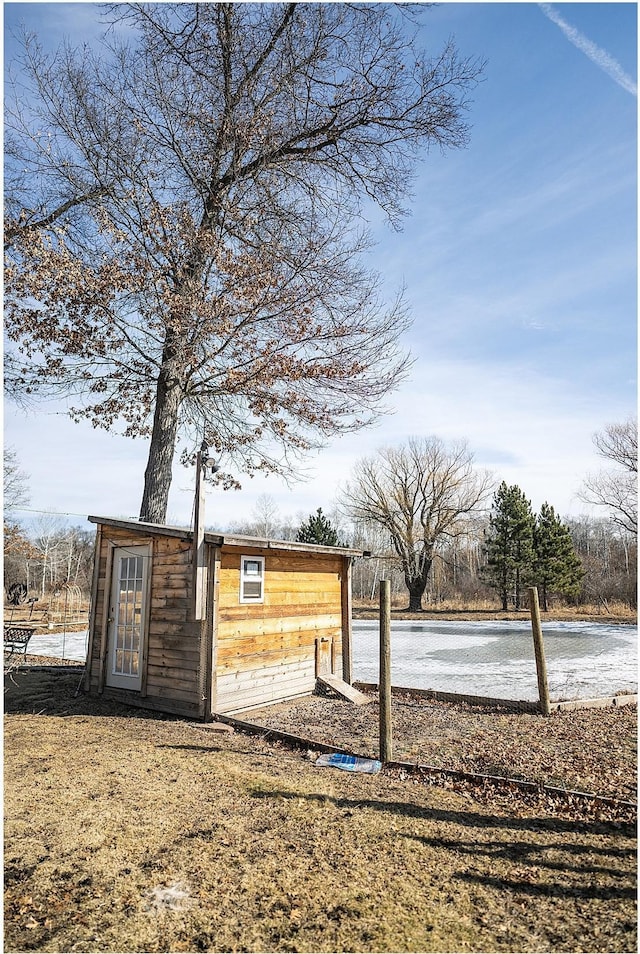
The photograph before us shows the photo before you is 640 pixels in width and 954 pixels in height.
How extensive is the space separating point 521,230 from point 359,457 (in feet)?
85.6

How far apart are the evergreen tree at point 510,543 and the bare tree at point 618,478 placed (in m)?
3.25

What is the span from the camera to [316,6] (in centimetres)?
862

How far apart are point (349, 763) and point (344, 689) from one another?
3.39 metres

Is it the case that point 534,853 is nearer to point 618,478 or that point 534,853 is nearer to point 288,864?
point 288,864

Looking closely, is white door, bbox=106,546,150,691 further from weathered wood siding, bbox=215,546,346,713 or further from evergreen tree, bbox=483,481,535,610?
evergreen tree, bbox=483,481,535,610

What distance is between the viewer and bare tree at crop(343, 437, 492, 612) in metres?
31.2

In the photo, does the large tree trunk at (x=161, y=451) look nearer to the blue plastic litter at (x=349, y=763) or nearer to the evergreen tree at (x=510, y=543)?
the blue plastic litter at (x=349, y=763)

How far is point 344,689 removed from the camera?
877cm

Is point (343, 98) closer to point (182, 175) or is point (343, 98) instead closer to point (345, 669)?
point (182, 175)

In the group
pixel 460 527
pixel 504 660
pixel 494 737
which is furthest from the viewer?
pixel 460 527

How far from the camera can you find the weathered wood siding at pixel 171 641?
750cm

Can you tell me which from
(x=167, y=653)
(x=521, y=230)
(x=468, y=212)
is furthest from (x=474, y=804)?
(x=468, y=212)

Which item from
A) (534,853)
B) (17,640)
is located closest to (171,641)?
(17,640)

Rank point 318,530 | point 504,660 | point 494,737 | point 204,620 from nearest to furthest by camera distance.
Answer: point 494,737, point 204,620, point 504,660, point 318,530
